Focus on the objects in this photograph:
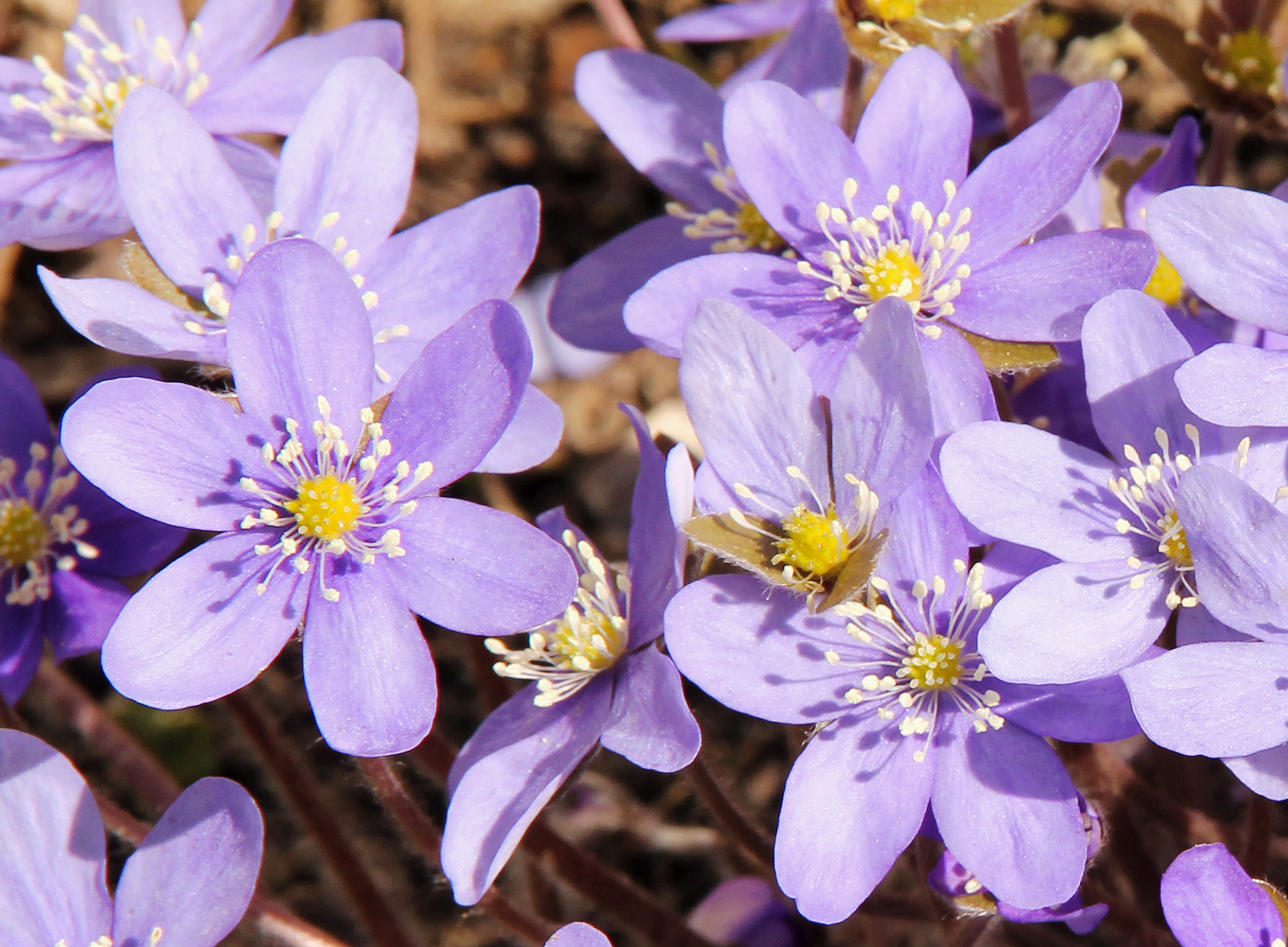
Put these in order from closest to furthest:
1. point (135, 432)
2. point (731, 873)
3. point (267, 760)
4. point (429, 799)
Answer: point (135, 432) → point (267, 760) → point (731, 873) → point (429, 799)

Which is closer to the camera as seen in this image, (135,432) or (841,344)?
(135,432)

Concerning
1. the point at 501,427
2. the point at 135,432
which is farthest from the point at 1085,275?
the point at 135,432

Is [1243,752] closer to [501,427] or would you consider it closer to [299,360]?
[501,427]

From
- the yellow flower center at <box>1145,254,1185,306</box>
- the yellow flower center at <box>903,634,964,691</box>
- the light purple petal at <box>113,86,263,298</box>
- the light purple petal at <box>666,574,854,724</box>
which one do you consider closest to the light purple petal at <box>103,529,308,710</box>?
the light purple petal at <box>113,86,263,298</box>

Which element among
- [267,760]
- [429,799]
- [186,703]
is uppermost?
[186,703]

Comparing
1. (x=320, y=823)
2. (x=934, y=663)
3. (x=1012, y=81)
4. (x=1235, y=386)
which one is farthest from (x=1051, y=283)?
(x=320, y=823)

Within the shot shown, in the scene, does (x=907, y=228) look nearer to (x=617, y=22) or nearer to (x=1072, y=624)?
(x=1072, y=624)

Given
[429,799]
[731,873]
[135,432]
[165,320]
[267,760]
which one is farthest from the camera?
[429,799]
